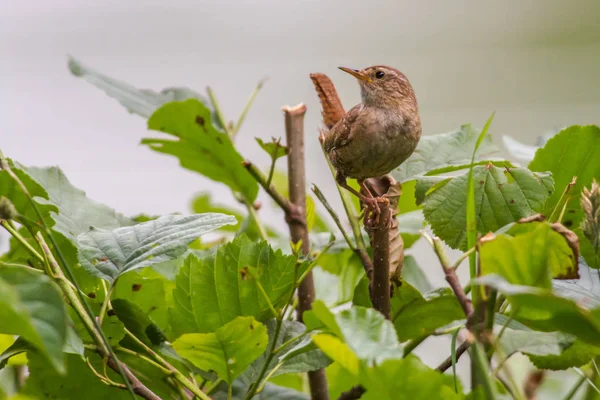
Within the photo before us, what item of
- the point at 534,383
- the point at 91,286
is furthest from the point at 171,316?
the point at 534,383

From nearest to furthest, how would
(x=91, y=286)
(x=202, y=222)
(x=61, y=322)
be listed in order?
(x=61, y=322) < (x=202, y=222) < (x=91, y=286)

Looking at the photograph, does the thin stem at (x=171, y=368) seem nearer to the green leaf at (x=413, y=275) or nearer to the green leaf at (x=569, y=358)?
the green leaf at (x=569, y=358)

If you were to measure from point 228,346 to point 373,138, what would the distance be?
615mm

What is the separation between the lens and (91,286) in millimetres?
977

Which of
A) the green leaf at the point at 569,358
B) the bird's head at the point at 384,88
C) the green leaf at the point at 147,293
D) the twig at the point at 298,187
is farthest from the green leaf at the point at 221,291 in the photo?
the bird's head at the point at 384,88

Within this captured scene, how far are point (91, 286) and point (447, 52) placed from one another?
581 cm

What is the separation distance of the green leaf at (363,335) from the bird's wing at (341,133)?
73cm

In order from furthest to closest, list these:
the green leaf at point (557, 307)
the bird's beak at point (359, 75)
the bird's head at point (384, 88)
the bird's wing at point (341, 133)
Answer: the bird's beak at point (359, 75)
the bird's head at point (384, 88)
the bird's wing at point (341, 133)
the green leaf at point (557, 307)

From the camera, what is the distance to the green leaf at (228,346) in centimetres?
80

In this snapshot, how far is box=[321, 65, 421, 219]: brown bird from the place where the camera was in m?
1.24

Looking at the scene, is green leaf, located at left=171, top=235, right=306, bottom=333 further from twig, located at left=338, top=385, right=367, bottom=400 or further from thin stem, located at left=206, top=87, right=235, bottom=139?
thin stem, located at left=206, top=87, right=235, bottom=139

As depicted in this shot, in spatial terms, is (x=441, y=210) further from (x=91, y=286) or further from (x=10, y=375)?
(x=10, y=375)

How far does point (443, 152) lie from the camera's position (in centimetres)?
117

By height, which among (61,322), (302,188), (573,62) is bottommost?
(573,62)
